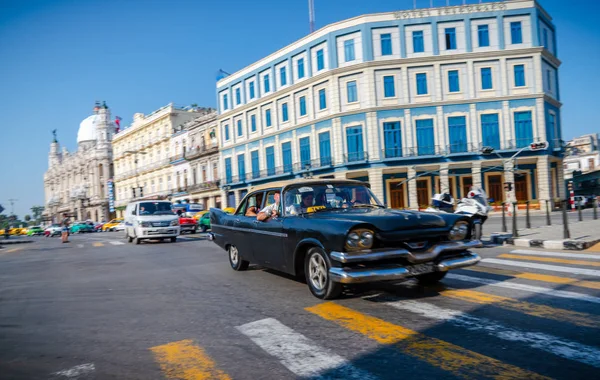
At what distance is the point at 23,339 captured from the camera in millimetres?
4539

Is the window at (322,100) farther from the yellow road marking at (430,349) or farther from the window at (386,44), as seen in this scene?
the yellow road marking at (430,349)

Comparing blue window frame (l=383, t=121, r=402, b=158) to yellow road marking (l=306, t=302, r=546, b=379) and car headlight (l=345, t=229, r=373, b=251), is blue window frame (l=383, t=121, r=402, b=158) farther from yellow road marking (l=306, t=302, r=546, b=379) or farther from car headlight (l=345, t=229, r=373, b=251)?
yellow road marking (l=306, t=302, r=546, b=379)

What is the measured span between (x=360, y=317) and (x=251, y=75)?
44.2 metres

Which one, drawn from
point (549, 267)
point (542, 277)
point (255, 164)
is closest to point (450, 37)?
point (255, 164)

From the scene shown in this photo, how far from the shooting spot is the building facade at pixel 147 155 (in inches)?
2389

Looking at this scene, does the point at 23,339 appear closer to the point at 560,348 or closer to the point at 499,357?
the point at 499,357

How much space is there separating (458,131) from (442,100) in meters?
2.86

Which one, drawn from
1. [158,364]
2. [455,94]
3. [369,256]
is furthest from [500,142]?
[158,364]

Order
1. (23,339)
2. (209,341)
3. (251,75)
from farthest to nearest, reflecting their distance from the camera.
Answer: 1. (251,75)
2. (23,339)
3. (209,341)

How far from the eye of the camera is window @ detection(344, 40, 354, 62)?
120ft

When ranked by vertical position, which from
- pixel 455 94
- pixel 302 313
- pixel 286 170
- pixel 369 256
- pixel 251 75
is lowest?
pixel 302 313

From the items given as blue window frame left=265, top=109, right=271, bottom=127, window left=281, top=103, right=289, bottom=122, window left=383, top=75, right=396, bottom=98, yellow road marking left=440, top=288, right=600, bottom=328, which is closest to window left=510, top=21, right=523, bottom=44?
window left=383, top=75, right=396, bottom=98

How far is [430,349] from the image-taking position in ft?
11.6

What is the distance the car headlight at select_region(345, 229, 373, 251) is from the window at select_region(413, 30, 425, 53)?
34.2m
